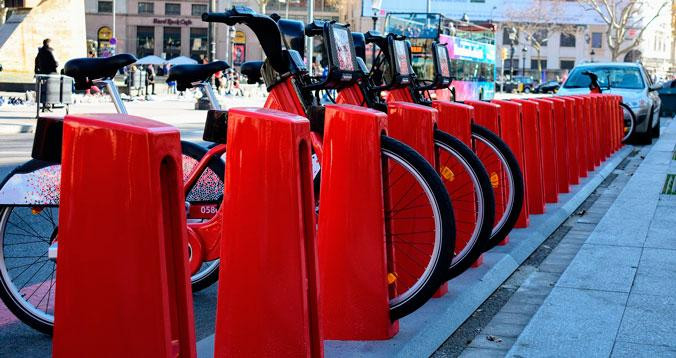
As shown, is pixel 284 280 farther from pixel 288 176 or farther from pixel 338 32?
pixel 338 32

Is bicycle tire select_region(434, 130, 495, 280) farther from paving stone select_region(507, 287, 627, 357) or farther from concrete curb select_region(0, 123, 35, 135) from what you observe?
concrete curb select_region(0, 123, 35, 135)

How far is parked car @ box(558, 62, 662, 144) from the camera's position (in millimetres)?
18984

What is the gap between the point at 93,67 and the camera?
16.1ft

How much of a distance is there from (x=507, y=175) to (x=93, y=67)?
105 inches

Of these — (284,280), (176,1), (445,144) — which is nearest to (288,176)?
(284,280)

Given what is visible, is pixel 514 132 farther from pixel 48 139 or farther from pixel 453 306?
pixel 48 139

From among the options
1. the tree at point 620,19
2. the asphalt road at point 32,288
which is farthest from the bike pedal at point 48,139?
the tree at point 620,19

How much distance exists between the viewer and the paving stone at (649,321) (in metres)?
4.66

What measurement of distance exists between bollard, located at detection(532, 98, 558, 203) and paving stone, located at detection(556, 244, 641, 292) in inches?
76.9

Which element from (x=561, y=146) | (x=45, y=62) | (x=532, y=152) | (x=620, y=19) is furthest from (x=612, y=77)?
(x=620, y=19)

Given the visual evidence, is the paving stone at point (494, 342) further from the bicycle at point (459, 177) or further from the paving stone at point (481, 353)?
the bicycle at point (459, 177)

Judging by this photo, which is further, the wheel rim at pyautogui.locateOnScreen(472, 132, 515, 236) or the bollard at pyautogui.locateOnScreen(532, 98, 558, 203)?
the bollard at pyautogui.locateOnScreen(532, 98, 558, 203)

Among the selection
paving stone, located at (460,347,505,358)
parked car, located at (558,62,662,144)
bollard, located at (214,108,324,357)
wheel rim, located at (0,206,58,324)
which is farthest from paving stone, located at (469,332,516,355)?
parked car, located at (558,62,662,144)

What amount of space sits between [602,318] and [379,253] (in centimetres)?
138
